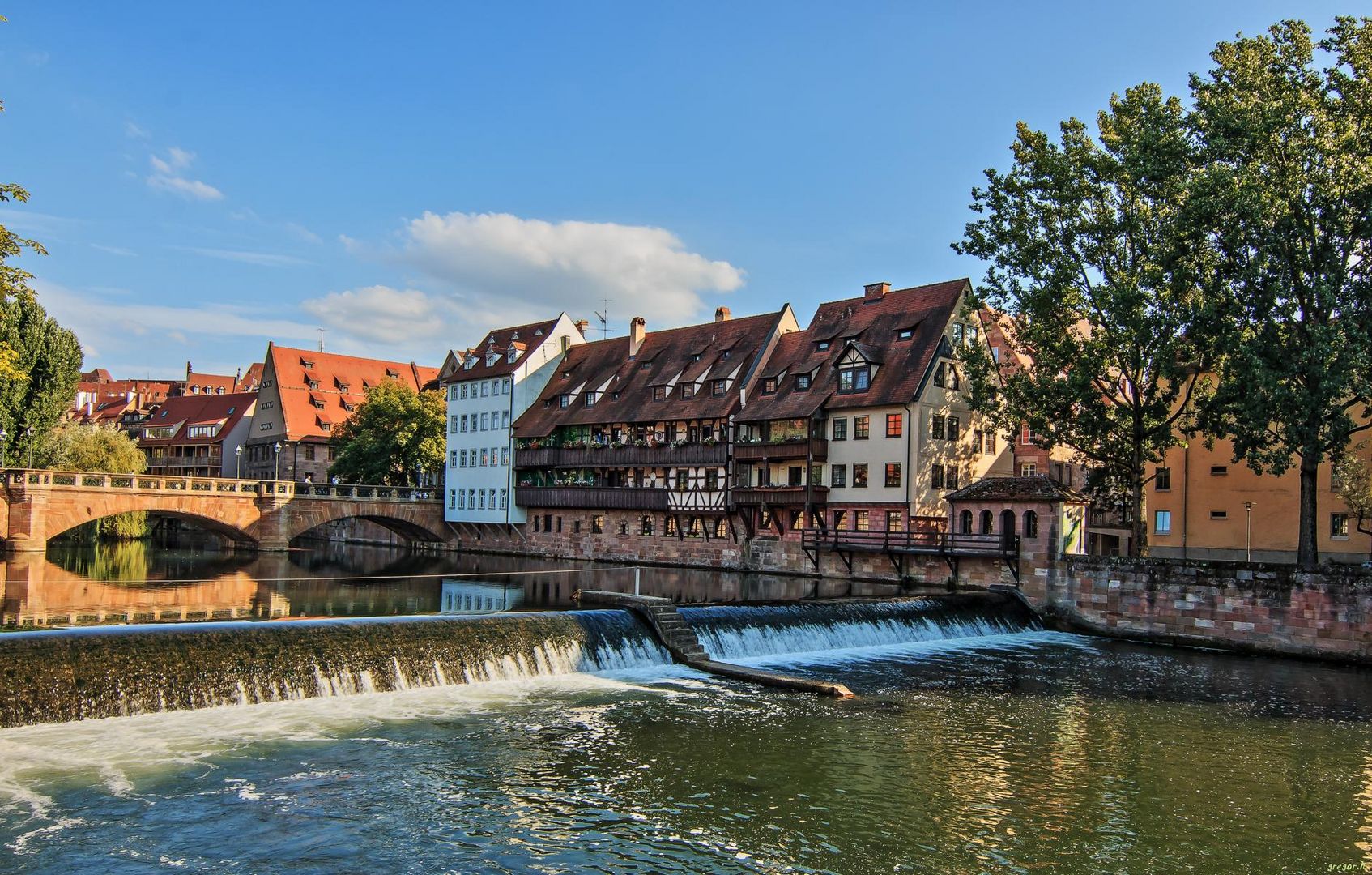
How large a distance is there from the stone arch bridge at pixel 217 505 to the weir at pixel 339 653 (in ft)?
131

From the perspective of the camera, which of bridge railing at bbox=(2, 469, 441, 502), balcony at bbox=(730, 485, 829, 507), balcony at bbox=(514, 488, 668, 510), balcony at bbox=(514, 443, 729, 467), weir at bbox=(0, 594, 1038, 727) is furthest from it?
balcony at bbox=(514, 488, 668, 510)

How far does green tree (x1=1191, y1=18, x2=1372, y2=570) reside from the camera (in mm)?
31141

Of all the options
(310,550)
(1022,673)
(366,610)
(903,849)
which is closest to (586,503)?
(310,550)

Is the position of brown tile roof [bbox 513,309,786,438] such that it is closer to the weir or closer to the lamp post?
the lamp post

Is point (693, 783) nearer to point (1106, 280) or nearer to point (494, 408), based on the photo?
point (1106, 280)

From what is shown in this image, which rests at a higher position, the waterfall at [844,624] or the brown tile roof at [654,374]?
the brown tile roof at [654,374]

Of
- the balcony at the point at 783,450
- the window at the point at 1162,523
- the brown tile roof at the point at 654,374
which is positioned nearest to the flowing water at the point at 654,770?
the window at the point at 1162,523

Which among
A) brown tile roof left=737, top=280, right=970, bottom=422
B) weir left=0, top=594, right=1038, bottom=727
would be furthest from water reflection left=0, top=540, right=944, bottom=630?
brown tile roof left=737, top=280, right=970, bottom=422

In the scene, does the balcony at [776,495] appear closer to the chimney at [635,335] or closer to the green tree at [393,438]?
the chimney at [635,335]

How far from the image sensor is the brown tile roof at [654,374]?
188ft

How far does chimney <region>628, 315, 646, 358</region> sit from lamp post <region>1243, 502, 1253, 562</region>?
34.7 meters

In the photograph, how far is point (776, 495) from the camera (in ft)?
171

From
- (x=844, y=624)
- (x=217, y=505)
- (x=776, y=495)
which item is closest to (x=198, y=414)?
(x=217, y=505)

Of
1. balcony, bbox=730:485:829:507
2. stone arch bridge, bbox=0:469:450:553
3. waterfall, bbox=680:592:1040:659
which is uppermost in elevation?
balcony, bbox=730:485:829:507
